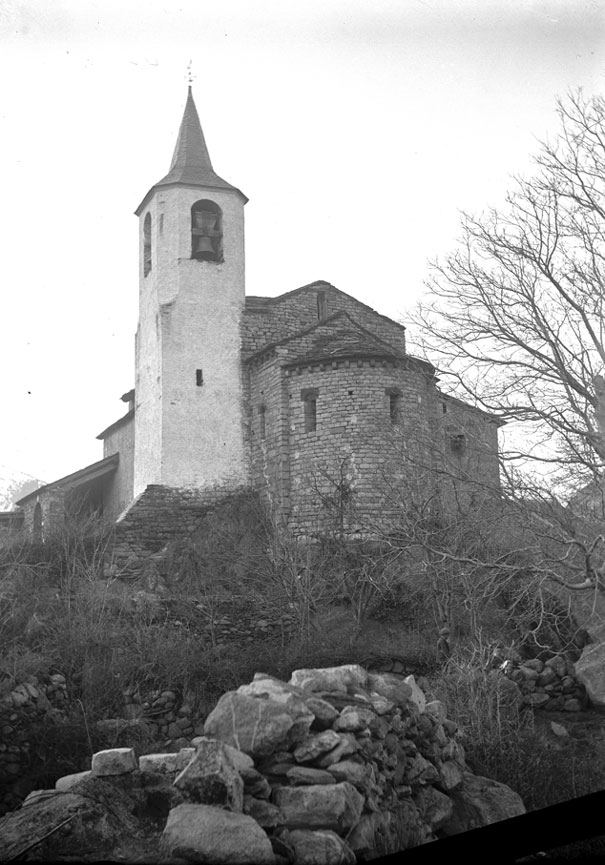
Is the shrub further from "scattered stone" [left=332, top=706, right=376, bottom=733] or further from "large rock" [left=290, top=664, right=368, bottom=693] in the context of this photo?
"scattered stone" [left=332, top=706, right=376, bottom=733]

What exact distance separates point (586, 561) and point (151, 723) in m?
5.69

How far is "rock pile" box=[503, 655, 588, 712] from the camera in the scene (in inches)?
489

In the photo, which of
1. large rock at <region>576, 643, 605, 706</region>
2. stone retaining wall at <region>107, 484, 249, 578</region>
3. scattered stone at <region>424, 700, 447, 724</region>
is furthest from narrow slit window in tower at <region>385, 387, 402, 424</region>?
scattered stone at <region>424, 700, 447, 724</region>

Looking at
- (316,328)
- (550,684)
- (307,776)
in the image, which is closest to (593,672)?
(550,684)

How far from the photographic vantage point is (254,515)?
20.1 metres

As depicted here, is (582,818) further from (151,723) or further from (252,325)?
(252,325)

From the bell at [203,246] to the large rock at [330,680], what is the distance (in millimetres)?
14925

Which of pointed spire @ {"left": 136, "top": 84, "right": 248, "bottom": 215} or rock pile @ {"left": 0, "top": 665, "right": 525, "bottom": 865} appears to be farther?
pointed spire @ {"left": 136, "top": 84, "right": 248, "bottom": 215}

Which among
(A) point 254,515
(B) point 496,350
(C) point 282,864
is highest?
(B) point 496,350

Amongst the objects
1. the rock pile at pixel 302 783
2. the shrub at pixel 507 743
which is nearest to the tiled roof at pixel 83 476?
the shrub at pixel 507 743

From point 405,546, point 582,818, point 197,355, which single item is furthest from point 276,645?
point 197,355

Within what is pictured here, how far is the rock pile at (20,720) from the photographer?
8.55 metres

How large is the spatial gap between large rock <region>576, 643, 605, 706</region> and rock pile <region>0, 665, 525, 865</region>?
11.8 ft

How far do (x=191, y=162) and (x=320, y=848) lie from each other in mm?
19828
